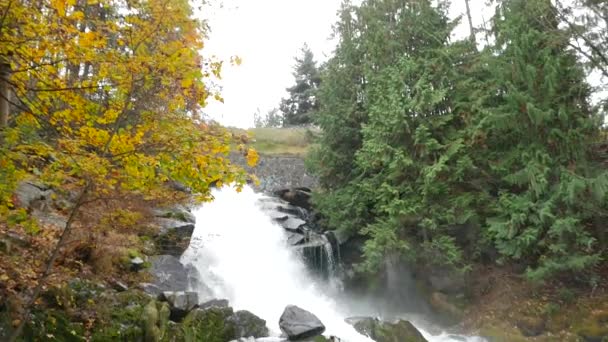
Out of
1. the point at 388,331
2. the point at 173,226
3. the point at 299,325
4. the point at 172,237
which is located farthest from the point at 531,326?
the point at 173,226

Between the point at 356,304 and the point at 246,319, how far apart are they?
6.69 metres

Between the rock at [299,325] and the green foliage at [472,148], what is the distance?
388 cm

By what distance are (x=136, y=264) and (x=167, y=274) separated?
67cm

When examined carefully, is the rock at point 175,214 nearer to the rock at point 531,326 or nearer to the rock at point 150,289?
the rock at point 150,289

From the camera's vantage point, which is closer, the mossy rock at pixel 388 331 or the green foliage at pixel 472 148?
the mossy rock at pixel 388 331

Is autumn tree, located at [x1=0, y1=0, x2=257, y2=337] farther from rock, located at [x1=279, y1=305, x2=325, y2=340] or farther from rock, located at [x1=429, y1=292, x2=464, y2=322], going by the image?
rock, located at [x1=429, y1=292, x2=464, y2=322]

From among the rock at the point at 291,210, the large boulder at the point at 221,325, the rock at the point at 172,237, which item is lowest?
the large boulder at the point at 221,325

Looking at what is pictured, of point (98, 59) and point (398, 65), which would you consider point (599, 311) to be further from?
point (98, 59)

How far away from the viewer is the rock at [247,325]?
25.6 feet

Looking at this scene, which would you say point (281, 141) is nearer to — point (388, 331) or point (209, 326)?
point (388, 331)

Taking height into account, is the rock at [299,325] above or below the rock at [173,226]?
below

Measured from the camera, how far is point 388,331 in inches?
380

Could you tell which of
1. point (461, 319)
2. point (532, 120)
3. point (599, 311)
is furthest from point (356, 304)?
point (532, 120)

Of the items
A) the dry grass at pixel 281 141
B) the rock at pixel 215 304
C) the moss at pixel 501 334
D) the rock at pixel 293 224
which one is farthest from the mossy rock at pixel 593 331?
the dry grass at pixel 281 141
